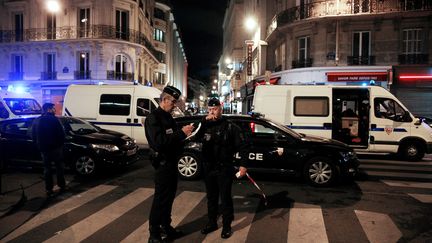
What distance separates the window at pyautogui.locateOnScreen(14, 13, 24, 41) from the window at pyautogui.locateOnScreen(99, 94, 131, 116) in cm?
2312

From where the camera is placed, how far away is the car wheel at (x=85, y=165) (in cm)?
847

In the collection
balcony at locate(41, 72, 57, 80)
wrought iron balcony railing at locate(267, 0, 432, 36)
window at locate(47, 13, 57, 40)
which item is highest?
window at locate(47, 13, 57, 40)

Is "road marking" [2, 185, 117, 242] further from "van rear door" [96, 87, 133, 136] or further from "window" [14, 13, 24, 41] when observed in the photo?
"window" [14, 13, 24, 41]

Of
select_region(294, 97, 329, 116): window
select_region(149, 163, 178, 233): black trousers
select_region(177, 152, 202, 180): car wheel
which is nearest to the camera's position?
select_region(149, 163, 178, 233): black trousers

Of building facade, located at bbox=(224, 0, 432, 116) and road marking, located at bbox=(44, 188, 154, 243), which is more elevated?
building facade, located at bbox=(224, 0, 432, 116)

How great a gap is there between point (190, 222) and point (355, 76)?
18.6 meters

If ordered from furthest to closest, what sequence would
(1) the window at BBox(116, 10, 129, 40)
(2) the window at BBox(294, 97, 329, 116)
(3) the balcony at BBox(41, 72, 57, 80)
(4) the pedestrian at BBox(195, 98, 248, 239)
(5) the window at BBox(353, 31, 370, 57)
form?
(1) the window at BBox(116, 10, 129, 40)
(3) the balcony at BBox(41, 72, 57, 80)
(5) the window at BBox(353, 31, 370, 57)
(2) the window at BBox(294, 97, 329, 116)
(4) the pedestrian at BBox(195, 98, 248, 239)

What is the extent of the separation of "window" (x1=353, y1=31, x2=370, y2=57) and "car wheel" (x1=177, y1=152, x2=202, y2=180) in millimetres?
16862

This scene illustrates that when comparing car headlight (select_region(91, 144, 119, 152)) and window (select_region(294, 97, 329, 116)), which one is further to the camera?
window (select_region(294, 97, 329, 116))

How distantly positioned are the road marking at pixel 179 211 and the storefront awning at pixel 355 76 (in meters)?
16.7

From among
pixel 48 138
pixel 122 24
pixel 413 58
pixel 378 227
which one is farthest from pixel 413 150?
pixel 122 24

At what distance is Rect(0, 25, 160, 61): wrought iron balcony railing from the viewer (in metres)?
29.9

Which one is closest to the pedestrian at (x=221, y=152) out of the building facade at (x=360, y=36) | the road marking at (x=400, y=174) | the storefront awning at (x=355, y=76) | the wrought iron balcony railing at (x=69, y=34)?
the road marking at (x=400, y=174)

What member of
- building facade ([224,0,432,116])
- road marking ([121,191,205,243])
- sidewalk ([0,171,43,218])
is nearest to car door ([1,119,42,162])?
sidewalk ([0,171,43,218])
